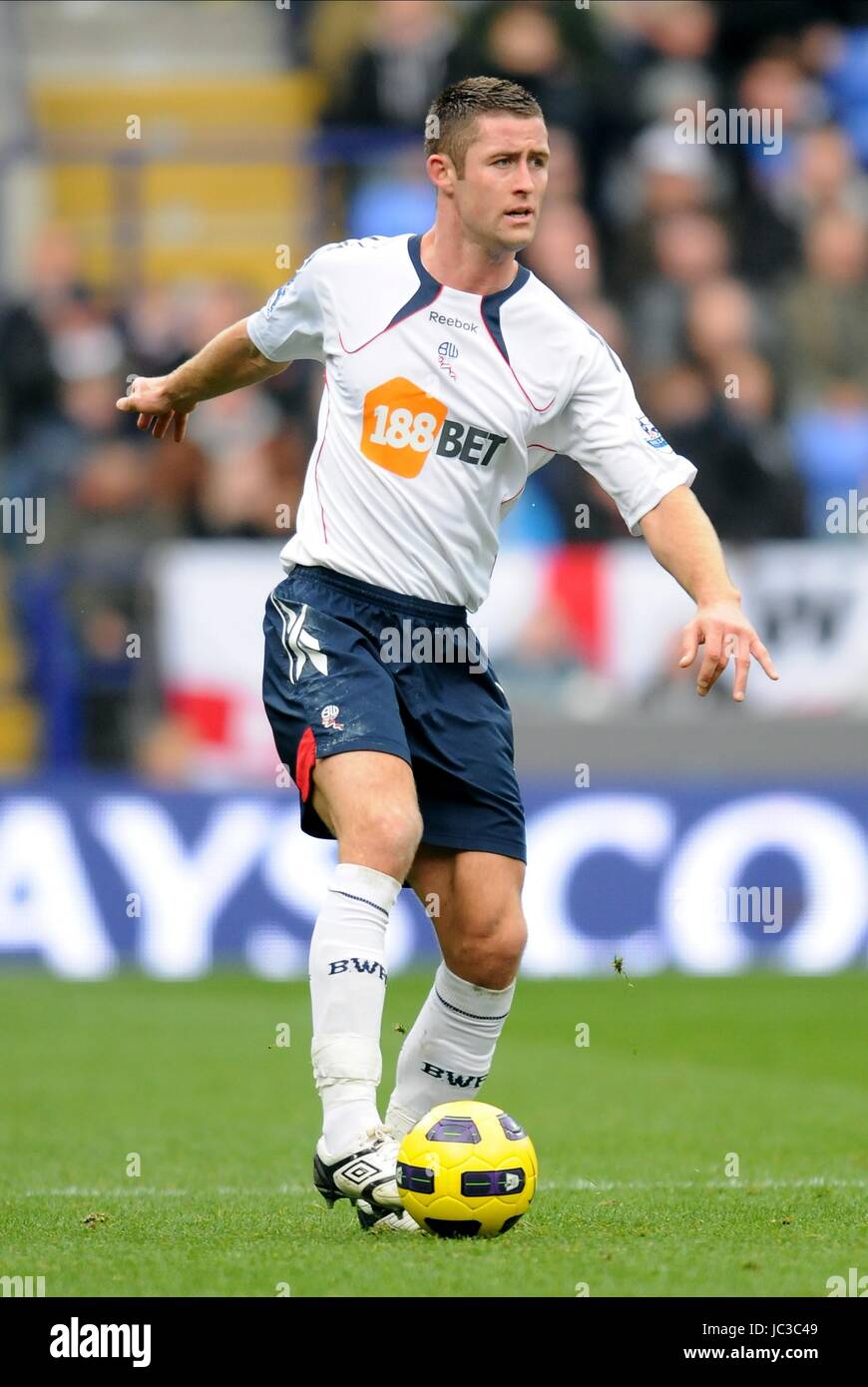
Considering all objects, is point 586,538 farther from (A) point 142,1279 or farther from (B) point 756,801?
(A) point 142,1279

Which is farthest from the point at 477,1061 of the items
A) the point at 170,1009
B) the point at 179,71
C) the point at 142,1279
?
the point at 179,71

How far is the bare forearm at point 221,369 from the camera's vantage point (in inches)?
227

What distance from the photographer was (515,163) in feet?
17.2

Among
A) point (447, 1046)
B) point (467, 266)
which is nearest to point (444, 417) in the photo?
point (467, 266)

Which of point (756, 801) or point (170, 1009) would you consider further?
point (756, 801)

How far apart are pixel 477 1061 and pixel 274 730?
1.02 meters

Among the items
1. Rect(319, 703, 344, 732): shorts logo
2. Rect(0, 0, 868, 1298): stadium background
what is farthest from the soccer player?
Rect(0, 0, 868, 1298): stadium background

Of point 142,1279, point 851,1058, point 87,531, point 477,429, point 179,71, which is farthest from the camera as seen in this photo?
point 179,71

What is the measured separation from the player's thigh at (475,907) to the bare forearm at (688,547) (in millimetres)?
857

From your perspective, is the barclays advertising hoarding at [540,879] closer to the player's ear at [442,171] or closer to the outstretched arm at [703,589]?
the outstretched arm at [703,589]

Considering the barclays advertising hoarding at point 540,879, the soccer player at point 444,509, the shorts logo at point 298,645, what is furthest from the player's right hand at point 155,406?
the barclays advertising hoarding at point 540,879

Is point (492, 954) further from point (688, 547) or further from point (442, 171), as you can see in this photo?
point (442, 171)

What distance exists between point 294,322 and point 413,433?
1.61ft

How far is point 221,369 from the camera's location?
19.1ft
